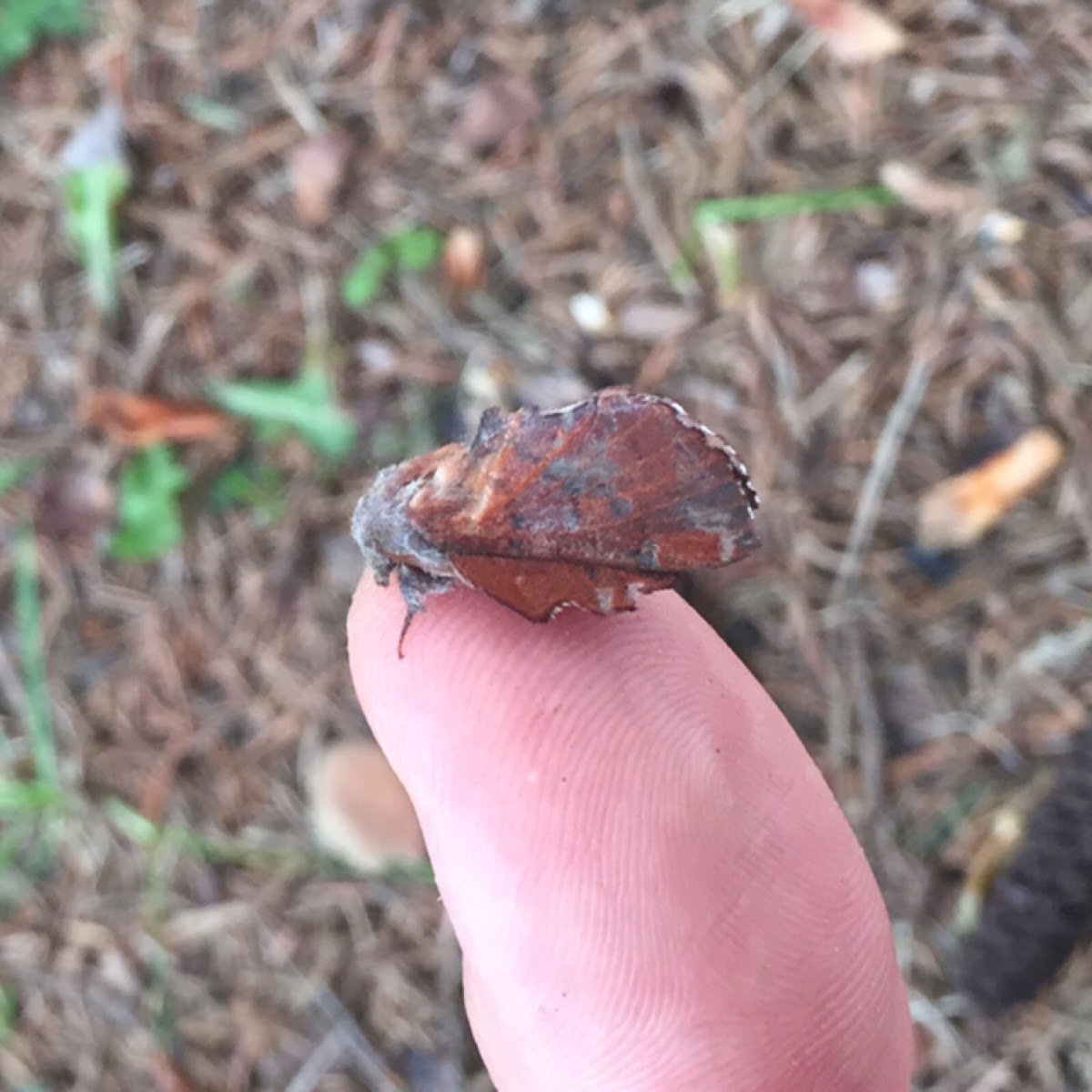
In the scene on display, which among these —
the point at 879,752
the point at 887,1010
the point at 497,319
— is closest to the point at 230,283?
the point at 497,319

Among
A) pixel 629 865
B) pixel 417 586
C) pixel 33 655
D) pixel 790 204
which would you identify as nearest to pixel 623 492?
pixel 417 586

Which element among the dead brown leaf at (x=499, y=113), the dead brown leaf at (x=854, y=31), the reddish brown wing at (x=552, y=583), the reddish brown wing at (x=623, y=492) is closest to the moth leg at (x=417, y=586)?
the reddish brown wing at (x=552, y=583)

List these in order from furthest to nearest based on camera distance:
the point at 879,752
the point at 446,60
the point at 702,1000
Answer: the point at 446,60 → the point at 879,752 → the point at 702,1000

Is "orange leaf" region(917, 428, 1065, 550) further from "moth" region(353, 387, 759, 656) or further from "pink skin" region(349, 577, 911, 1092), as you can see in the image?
"moth" region(353, 387, 759, 656)

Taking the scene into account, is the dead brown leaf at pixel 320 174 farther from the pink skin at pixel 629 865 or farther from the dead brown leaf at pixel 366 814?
the pink skin at pixel 629 865

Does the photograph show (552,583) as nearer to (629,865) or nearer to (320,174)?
(629,865)

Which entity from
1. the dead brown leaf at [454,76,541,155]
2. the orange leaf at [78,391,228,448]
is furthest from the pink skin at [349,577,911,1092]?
the dead brown leaf at [454,76,541,155]

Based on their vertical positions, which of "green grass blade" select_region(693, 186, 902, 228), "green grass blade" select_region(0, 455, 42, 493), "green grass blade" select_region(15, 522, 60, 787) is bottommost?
"green grass blade" select_region(15, 522, 60, 787)

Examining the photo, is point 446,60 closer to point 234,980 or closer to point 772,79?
point 772,79
